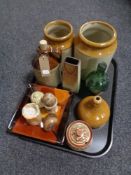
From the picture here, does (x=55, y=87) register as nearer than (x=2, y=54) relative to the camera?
Yes

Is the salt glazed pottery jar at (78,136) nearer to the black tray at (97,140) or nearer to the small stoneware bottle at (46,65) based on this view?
the black tray at (97,140)

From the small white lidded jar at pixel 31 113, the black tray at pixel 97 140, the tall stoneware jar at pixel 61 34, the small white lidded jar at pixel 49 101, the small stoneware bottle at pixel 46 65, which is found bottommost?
the black tray at pixel 97 140

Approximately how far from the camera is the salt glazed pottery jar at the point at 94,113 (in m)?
0.74

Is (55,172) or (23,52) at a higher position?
(23,52)

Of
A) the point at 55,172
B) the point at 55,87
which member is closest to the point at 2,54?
the point at 55,87

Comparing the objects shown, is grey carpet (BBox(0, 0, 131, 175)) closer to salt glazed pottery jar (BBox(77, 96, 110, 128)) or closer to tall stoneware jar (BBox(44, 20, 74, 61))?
salt glazed pottery jar (BBox(77, 96, 110, 128))

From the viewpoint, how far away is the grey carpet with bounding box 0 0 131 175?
77 cm

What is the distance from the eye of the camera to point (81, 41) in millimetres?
718

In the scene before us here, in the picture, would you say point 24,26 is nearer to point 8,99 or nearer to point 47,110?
point 8,99

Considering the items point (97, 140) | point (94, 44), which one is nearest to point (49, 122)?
point (97, 140)

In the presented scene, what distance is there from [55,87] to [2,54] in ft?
1.26

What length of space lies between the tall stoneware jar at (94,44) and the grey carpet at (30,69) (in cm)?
24

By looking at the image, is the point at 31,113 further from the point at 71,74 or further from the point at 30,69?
the point at 30,69

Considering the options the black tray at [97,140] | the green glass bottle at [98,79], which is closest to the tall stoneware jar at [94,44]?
the green glass bottle at [98,79]
